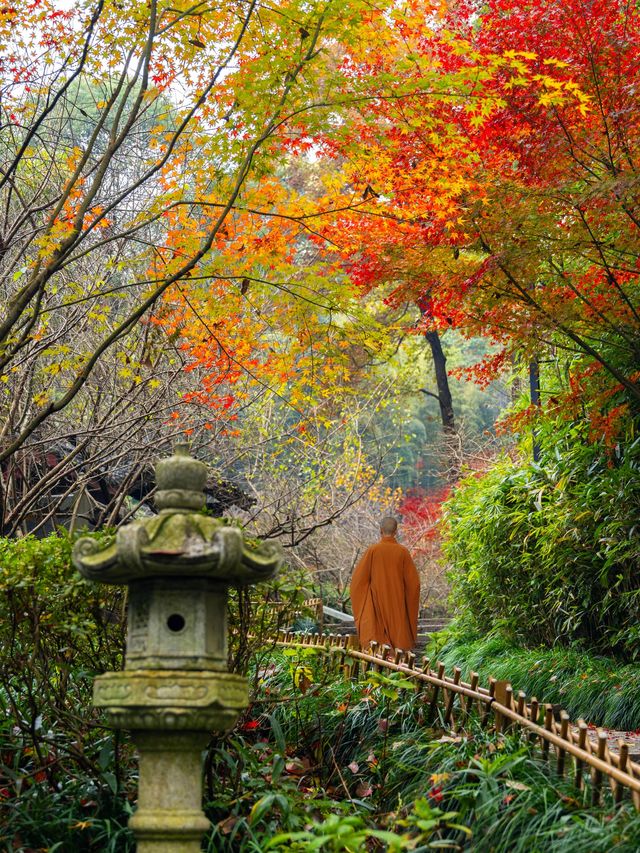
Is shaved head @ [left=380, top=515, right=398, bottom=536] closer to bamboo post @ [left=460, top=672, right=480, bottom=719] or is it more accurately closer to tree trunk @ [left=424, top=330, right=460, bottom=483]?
bamboo post @ [left=460, top=672, right=480, bottom=719]

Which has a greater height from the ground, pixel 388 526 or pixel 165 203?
pixel 165 203

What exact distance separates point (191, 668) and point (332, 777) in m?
A: 2.41

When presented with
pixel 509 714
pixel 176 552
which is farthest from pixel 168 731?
pixel 509 714

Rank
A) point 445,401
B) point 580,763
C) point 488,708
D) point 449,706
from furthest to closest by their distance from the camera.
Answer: point 445,401 → point 449,706 → point 488,708 → point 580,763

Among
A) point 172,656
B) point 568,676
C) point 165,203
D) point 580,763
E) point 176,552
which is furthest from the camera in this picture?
point 568,676

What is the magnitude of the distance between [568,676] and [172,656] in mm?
6517

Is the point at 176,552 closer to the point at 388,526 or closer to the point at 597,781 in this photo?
the point at 597,781

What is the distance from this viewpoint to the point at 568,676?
9.66 meters

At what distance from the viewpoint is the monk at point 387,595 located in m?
9.98

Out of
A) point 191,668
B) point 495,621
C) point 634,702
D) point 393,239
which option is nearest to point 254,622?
point 191,668

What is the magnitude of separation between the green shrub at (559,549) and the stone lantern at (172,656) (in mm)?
6198

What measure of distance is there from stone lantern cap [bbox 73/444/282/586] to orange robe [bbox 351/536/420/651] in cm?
595

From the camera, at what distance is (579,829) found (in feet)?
13.8

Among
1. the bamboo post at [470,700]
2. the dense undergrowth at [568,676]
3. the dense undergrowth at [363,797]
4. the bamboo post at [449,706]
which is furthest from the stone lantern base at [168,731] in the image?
the dense undergrowth at [568,676]
